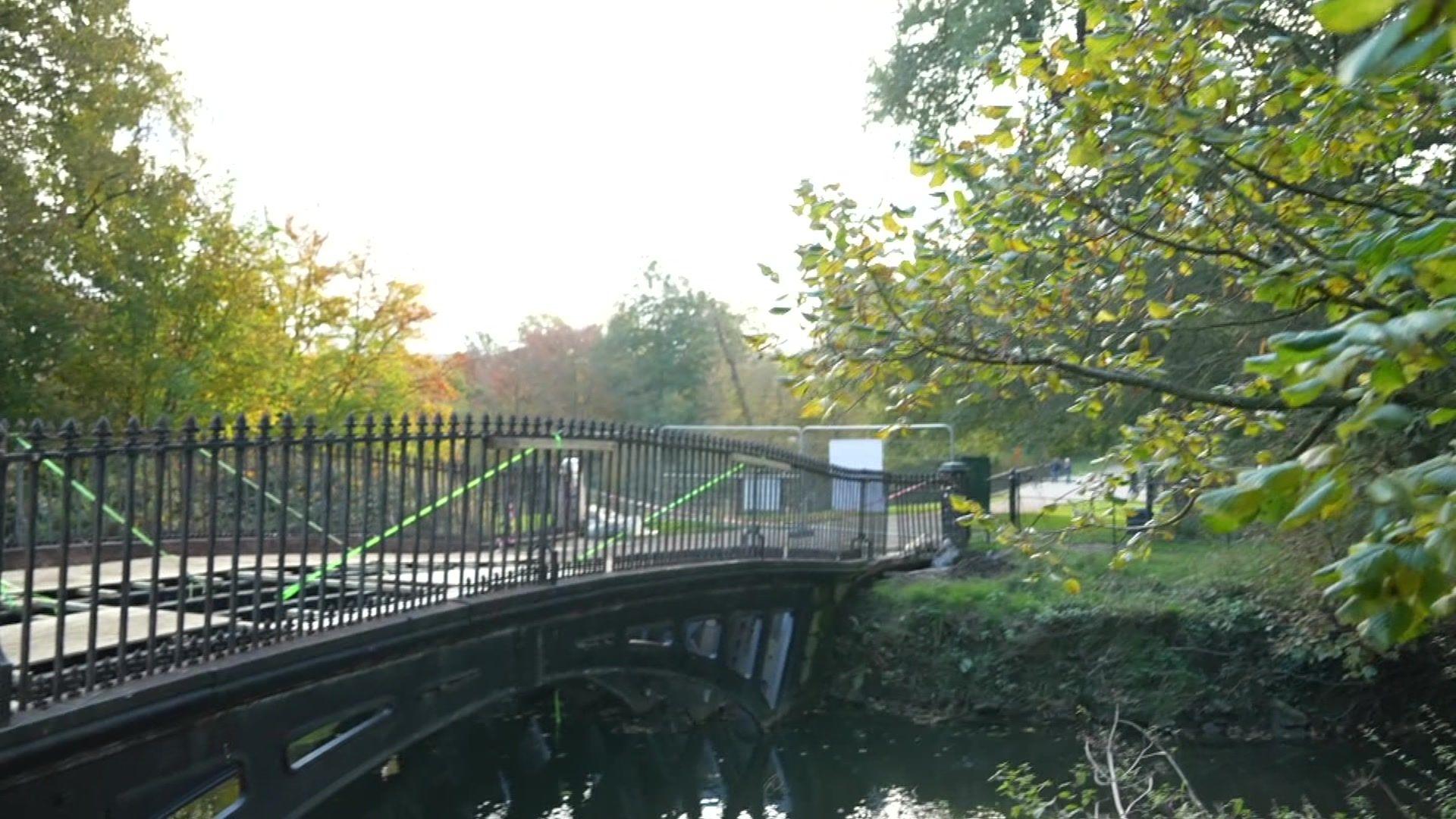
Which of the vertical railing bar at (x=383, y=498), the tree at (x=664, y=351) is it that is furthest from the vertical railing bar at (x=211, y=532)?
the tree at (x=664, y=351)

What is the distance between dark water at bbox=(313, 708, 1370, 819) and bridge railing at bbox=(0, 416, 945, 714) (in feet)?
8.46

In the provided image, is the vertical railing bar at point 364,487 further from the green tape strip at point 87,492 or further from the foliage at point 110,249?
the foliage at point 110,249

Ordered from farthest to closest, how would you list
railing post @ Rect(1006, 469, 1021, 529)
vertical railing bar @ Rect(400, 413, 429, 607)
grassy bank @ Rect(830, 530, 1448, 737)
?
railing post @ Rect(1006, 469, 1021, 529)
grassy bank @ Rect(830, 530, 1448, 737)
vertical railing bar @ Rect(400, 413, 429, 607)

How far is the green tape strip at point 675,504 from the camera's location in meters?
10.1

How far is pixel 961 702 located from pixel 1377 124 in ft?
41.5

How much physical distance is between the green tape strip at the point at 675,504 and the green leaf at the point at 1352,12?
850cm

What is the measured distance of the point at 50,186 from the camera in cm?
1884

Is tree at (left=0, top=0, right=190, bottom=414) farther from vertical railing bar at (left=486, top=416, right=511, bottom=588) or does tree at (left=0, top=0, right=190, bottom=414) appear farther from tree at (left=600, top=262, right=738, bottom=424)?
tree at (left=600, top=262, right=738, bottom=424)

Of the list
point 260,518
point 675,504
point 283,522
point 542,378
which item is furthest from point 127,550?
point 542,378

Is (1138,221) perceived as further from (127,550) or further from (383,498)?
(127,550)

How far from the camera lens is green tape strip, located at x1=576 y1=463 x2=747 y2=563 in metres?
10.1

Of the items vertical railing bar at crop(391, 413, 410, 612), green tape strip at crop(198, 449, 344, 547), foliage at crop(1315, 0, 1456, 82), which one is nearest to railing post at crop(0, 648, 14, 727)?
green tape strip at crop(198, 449, 344, 547)

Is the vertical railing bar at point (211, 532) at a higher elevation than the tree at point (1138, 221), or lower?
lower

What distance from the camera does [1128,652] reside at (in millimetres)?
16188
